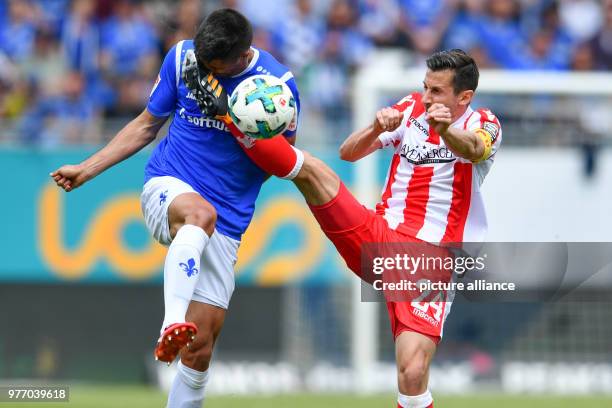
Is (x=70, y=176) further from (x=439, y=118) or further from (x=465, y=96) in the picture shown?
(x=465, y=96)

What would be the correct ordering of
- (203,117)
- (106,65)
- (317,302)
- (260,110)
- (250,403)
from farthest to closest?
(106,65) → (317,302) → (250,403) → (203,117) → (260,110)

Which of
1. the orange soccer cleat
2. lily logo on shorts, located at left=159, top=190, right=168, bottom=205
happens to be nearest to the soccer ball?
lily logo on shorts, located at left=159, top=190, right=168, bottom=205

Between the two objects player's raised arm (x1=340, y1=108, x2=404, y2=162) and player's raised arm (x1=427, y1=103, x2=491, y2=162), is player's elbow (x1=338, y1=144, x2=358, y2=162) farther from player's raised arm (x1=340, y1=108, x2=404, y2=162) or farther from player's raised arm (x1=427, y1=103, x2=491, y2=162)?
player's raised arm (x1=427, y1=103, x2=491, y2=162)

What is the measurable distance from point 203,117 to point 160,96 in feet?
1.04

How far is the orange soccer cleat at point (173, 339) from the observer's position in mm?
7156

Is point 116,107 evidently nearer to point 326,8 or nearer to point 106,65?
→ point 106,65

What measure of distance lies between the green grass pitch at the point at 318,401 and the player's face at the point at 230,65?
3892 millimetres

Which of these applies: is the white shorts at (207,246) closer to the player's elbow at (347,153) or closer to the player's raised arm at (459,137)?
the player's elbow at (347,153)

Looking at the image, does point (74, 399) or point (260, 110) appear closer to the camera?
point (260, 110)

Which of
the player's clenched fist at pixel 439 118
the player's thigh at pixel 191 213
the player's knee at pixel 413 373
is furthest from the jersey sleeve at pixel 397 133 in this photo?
the player's knee at pixel 413 373

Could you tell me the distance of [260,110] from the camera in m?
7.48

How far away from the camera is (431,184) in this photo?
8.20 metres

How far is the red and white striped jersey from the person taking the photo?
321 inches

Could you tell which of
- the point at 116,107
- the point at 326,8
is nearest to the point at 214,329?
the point at 116,107
